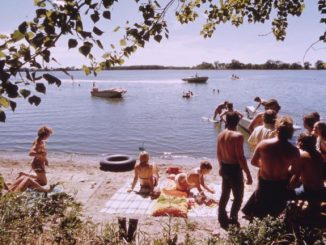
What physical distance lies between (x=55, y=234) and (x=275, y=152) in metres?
3.35

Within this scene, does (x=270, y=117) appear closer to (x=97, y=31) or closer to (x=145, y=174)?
(x=145, y=174)

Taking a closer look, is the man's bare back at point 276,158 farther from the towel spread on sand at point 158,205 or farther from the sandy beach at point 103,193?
the towel spread on sand at point 158,205

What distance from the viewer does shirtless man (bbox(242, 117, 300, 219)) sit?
5094 mm

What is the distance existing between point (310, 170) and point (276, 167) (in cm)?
51

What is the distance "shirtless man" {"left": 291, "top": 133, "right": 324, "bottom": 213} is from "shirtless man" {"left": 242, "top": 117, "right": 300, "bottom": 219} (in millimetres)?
127

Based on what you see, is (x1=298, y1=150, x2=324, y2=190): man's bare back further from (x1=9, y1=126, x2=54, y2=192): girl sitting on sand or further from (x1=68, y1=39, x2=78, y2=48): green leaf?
(x1=9, y1=126, x2=54, y2=192): girl sitting on sand

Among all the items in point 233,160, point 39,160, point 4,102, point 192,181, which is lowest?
point 192,181

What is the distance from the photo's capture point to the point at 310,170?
5.14 m

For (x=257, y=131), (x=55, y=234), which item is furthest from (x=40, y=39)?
(x=257, y=131)

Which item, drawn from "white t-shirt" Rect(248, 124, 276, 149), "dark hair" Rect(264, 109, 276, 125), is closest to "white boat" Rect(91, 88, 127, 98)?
"white t-shirt" Rect(248, 124, 276, 149)

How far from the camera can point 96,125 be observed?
1163 inches

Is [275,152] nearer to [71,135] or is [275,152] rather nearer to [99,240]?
[99,240]

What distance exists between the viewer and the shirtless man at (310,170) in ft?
16.7

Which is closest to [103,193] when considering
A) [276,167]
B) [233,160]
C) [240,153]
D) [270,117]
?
[233,160]
